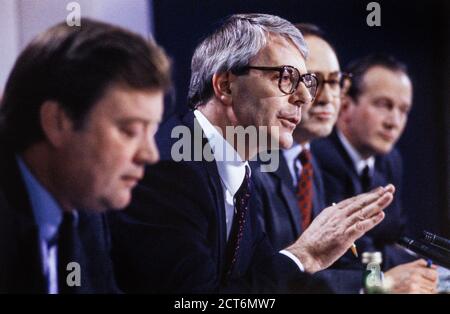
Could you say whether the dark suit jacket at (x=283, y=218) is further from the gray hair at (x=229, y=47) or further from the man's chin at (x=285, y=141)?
the gray hair at (x=229, y=47)

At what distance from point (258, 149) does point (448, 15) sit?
35.1 inches

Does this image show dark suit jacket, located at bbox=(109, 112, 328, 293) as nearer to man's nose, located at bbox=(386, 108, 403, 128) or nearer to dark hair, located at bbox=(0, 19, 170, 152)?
dark hair, located at bbox=(0, 19, 170, 152)

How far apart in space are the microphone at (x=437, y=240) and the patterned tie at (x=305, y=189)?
45 centimetres

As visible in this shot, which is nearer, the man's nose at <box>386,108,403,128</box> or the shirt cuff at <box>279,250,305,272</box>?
the shirt cuff at <box>279,250,305,272</box>

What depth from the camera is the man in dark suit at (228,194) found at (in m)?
2.01

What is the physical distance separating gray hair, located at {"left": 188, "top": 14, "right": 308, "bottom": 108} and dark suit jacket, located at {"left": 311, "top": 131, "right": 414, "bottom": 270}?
1.70 feet

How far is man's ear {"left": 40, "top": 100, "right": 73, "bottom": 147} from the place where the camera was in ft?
6.03

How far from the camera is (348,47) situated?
240 cm

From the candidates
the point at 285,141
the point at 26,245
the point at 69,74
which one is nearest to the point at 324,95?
the point at 285,141

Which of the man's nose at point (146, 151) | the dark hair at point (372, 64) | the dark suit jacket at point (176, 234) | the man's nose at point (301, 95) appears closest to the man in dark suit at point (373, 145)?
the dark hair at point (372, 64)

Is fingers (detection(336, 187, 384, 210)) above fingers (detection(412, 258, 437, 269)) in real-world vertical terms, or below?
above

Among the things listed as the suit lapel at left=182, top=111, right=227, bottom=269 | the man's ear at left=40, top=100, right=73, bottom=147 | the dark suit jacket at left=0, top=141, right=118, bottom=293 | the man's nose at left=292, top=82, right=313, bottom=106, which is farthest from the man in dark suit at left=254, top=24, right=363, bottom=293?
the man's ear at left=40, top=100, right=73, bottom=147

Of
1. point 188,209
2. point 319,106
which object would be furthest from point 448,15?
point 188,209
